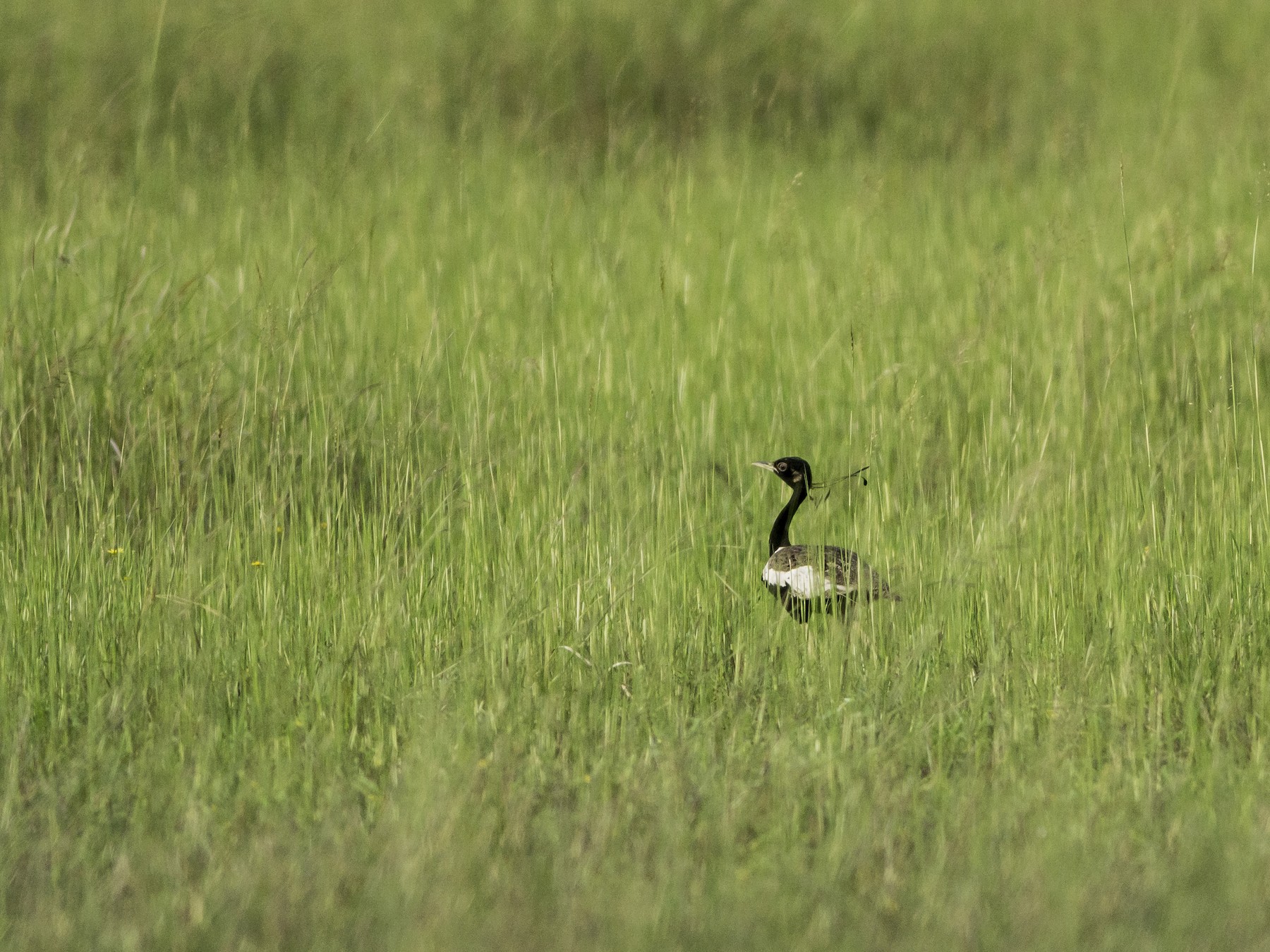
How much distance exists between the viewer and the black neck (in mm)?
4125

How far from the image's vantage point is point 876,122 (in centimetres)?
830

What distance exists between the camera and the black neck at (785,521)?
162 inches

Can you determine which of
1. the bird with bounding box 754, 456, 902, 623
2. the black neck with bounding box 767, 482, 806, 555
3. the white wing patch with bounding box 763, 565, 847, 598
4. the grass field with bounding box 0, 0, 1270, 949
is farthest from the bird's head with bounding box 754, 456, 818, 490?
the white wing patch with bounding box 763, 565, 847, 598

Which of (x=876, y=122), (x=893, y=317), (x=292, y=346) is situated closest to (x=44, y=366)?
(x=292, y=346)

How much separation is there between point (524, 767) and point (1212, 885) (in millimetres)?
1207

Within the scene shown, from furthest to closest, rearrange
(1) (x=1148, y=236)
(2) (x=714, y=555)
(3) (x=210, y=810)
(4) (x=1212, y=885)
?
(1) (x=1148, y=236), (2) (x=714, y=555), (3) (x=210, y=810), (4) (x=1212, y=885)

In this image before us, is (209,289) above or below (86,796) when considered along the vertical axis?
above

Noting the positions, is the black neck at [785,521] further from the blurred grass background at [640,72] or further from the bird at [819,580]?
the blurred grass background at [640,72]

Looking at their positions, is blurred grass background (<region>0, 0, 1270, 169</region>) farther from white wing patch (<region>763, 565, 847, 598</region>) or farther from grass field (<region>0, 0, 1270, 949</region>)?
white wing patch (<region>763, 565, 847, 598</region>)

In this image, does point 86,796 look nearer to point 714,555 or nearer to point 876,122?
point 714,555

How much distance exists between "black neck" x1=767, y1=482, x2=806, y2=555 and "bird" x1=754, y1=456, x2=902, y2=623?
0.16 meters

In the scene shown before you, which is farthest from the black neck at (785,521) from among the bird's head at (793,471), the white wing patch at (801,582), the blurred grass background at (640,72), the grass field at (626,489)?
the blurred grass background at (640,72)

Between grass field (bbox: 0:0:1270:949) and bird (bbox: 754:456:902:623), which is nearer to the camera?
grass field (bbox: 0:0:1270:949)

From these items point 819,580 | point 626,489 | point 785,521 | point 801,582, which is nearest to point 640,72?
point 626,489
